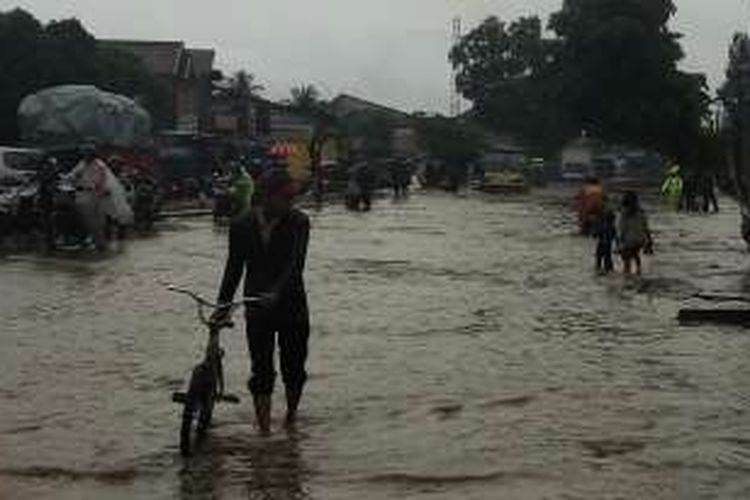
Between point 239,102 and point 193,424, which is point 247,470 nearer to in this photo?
point 193,424

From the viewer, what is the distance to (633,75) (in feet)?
261

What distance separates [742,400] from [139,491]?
16.7ft

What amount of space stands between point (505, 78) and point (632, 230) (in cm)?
9802

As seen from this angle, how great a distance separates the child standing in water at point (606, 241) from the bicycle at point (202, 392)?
15518 mm

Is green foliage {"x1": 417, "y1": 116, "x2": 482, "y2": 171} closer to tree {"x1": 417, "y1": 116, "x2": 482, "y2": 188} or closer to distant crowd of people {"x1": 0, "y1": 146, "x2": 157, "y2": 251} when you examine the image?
tree {"x1": 417, "y1": 116, "x2": 482, "y2": 188}

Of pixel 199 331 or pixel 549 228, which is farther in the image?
pixel 549 228

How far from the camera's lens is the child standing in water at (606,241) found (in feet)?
82.5

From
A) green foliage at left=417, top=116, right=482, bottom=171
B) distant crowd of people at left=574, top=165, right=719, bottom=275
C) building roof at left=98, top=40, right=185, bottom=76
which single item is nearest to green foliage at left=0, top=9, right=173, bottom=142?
building roof at left=98, top=40, right=185, bottom=76

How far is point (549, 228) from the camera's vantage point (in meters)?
39.7

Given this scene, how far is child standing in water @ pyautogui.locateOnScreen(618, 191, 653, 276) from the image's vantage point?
2389 cm

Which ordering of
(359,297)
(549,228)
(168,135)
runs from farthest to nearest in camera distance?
(168,135)
(549,228)
(359,297)

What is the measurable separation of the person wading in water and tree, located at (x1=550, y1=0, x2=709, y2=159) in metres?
69.0

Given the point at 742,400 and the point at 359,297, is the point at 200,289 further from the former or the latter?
the point at 742,400

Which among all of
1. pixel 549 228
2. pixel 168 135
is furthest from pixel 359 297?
pixel 168 135
